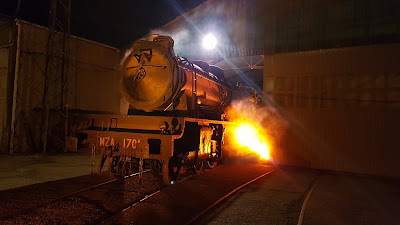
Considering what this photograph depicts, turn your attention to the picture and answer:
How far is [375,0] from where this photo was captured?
1095 cm

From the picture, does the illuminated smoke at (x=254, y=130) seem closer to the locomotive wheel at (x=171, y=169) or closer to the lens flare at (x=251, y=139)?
the lens flare at (x=251, y=139)

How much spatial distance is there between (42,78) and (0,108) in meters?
2.35

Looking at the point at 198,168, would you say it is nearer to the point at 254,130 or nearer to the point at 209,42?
the point at 254,130

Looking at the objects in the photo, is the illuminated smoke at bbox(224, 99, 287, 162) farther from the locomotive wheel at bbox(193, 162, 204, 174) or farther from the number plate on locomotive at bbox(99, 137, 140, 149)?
the number plate on locomotive at bbox(99, 137, 140, 149)

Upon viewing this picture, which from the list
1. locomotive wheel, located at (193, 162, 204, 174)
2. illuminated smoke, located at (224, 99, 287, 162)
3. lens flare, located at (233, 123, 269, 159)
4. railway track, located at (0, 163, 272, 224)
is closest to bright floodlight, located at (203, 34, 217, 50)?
illuminated smoke, located at (224, 99, 287, 162)

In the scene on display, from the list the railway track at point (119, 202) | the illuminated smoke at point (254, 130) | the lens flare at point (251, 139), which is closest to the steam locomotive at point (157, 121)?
the railway track at point (119, 202)

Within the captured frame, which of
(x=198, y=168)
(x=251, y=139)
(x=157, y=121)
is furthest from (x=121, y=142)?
(x=251, y=139)

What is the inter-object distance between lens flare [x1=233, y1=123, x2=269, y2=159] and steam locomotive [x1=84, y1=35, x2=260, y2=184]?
347 cm

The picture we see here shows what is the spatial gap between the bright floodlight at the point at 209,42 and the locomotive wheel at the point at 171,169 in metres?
8.96

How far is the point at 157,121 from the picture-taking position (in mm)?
6262

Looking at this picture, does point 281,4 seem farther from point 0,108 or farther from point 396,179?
point 0,108

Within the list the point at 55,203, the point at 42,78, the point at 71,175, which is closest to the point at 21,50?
the point at 42,78

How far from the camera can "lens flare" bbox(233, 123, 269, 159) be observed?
1123 centimetres

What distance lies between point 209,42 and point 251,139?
5.66 m
